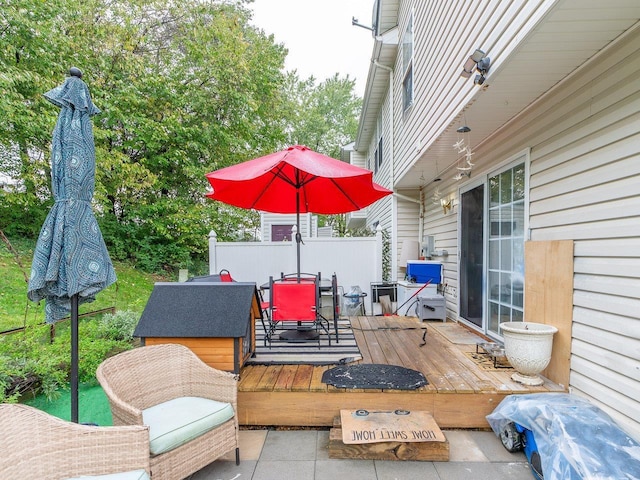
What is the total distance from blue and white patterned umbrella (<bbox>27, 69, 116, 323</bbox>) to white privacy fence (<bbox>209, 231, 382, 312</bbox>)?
4733 millimetres

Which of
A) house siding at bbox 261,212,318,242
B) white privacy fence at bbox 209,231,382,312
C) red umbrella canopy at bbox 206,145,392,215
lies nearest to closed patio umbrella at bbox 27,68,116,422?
red umbrella canopy at bbox 206,145,392,215

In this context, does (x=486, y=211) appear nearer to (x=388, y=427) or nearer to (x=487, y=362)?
(x=487, y=362)

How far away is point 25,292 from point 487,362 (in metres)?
7.67

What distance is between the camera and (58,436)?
60.5 inches

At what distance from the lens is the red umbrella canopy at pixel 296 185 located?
3.30 m

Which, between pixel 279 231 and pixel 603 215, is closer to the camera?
pixel 603 215

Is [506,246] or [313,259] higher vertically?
[506,246]

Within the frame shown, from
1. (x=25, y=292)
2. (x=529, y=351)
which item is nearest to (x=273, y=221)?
(x=25, y=292)

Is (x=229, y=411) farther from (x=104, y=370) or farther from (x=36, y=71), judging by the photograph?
(x=36, y=71)

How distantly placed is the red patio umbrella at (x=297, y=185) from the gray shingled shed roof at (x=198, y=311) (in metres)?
1.07

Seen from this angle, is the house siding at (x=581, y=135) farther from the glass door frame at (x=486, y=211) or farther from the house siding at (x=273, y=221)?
the house siding at (x=273, y=221)

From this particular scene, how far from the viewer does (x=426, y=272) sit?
19.0 ft

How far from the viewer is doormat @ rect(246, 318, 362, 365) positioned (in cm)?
324

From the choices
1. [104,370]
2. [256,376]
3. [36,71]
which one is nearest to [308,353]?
[256,376]
